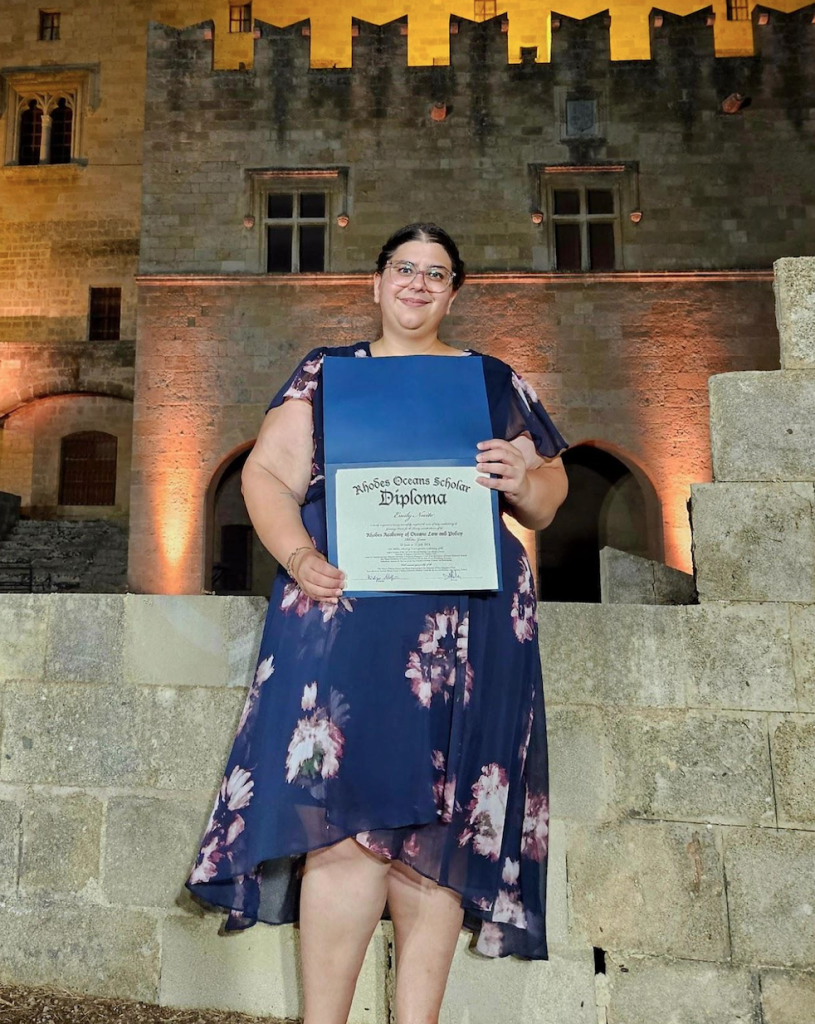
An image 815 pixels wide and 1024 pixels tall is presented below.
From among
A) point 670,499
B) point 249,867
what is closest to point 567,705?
point 249,867

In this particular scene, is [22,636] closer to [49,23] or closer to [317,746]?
[317,746]

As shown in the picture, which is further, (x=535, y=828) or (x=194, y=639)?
(x=194, y=639)

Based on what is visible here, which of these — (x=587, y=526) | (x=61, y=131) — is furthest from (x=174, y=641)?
(x=61, y=131)

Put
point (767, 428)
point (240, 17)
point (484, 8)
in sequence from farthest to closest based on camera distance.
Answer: point (240, 17), point (484, 8), point (767, 428)

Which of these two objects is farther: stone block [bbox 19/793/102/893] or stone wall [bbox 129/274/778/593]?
stone wall [bbox 129/274/778/593]

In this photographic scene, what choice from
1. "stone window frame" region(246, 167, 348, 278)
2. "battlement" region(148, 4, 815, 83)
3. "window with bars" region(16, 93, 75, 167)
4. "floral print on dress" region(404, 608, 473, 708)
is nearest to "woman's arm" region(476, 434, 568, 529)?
"floral print on dress" region(404, 608, 473, 708)

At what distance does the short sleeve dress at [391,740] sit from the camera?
1.73m

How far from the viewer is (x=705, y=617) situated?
2.41 meters

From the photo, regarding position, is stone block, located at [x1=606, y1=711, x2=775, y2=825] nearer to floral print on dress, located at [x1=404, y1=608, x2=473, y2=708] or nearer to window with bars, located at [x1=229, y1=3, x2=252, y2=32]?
floral print on dress, located at [x1=404, y1=608, x2=473, y2=708]

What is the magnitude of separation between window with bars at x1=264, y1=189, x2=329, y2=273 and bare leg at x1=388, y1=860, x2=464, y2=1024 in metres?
12.5

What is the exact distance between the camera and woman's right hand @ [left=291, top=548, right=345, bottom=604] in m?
1.69

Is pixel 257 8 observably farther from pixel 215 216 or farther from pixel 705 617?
pixel 705 617

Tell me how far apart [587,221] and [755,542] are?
12112 millimetres

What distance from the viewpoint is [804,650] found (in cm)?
235
